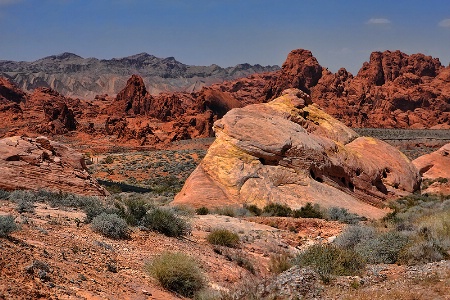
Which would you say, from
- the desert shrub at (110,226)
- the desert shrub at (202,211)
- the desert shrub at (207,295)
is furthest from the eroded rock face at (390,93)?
the desert shrub at (207,295)

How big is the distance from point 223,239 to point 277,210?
5.81m

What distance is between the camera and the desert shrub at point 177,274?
9031 millimetres

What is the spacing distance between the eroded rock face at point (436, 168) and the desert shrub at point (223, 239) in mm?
19497

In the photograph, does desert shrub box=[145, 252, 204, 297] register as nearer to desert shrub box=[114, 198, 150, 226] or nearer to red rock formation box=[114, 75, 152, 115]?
desert shrub box=[114, 198, 150, 226]

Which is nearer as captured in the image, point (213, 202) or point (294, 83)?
point (213, 202)

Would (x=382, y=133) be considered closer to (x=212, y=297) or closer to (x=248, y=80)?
(x=212, y=297)

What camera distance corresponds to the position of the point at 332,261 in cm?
916

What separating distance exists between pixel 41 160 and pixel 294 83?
94453 millimetres

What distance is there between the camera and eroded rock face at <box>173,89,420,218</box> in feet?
64.7

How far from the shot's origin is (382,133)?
267 ft

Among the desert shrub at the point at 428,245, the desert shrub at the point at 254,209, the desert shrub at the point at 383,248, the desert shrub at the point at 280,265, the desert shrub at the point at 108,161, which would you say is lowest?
the desert shrub at the point at 108,161

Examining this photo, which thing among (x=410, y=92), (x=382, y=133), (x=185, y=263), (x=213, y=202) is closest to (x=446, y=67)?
(x=410, y=92)

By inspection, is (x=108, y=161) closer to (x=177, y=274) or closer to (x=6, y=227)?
(x=6, y=227)

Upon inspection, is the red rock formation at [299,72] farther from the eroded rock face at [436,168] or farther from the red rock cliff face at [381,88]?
the eroded rock face at [436,168]
